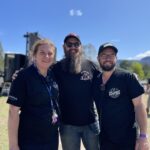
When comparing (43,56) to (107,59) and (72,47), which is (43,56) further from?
(72,47)

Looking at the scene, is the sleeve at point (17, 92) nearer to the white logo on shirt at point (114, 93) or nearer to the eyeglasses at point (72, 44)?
the white logo on shirt at point (114, 93)

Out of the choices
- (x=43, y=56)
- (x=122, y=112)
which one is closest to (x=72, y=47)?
(x=43, y=56)

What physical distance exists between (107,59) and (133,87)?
1.56 feet

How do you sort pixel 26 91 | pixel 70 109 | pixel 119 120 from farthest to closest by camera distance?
pixel 70 109
pixel 119 120
pixel 26 91

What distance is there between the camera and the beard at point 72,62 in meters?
4.74

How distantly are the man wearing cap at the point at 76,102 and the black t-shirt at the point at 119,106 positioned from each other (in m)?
0.47

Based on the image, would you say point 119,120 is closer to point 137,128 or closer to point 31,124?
point 137,128

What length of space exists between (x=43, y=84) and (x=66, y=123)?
3.21 ft


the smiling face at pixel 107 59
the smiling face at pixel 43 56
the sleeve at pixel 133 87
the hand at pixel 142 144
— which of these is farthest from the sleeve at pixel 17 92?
the hand at pixel 142 144

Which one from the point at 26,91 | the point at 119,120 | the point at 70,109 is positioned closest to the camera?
the point at 26,91

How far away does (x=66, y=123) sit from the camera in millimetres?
4703

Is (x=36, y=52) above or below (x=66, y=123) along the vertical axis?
above

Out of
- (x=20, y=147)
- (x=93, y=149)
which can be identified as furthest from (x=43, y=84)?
(x=93, y=149)

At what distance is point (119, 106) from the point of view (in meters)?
4.14
